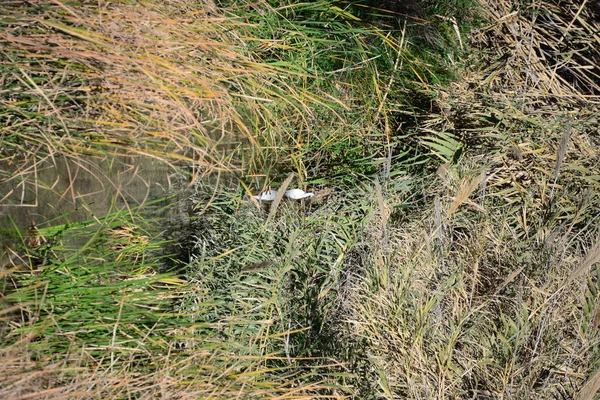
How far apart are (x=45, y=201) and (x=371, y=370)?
1.16 m

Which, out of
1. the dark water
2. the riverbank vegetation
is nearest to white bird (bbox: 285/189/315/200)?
the riverbank vegetation

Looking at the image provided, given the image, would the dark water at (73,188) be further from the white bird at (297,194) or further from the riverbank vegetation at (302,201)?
the white bird at (297,194)

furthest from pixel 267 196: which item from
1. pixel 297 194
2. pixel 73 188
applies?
pixel 73 188

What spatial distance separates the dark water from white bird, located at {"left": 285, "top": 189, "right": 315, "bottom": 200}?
45 centimetres

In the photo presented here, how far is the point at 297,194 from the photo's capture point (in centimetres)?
271

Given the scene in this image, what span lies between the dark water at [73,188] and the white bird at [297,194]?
0.45 m

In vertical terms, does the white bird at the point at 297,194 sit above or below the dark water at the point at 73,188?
below

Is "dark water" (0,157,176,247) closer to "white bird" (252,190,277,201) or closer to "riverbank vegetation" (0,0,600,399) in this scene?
"riverbank vegetation" (0,0,600,399)

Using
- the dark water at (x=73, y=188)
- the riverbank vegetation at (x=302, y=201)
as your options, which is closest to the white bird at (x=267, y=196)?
the riverbank vegetation at (x=302, y=201)

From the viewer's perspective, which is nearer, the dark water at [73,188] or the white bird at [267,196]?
the dark water at [73,188]

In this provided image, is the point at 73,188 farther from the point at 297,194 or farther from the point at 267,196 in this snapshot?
the point at 297,194

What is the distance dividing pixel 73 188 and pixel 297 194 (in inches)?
32.6

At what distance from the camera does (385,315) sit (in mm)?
2127

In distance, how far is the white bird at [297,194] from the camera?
2.70 metres
